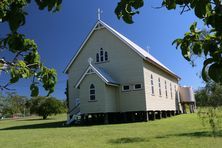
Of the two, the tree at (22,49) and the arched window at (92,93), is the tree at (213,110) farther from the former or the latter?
the arched window at (92,93)

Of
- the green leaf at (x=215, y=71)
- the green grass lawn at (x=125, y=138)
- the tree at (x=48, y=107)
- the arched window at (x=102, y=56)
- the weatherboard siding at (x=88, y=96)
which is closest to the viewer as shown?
the green leaf at (x=215, y=71)

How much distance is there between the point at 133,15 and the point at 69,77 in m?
30.5

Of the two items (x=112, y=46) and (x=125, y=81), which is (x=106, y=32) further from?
(x=125, y=81)

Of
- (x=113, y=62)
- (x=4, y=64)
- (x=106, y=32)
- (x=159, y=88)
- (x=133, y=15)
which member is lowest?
(x=4, y=64)

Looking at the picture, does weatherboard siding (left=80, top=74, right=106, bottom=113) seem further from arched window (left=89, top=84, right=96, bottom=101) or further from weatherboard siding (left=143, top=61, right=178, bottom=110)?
weatherboard siding (left=143, top=61, right=178, bottom=110)

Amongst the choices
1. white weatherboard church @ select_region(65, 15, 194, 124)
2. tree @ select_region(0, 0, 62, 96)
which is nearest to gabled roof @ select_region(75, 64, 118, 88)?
white weatherboard church @ select_region(65, 15, 194, 124)

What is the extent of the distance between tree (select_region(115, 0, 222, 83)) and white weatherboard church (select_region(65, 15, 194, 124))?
2361 centimetres

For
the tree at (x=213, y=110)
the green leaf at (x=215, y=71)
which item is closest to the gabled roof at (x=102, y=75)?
the tree at (x=213, y=110)

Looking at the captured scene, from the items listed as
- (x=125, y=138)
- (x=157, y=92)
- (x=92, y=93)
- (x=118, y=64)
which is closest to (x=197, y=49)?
(x=125, y=138)

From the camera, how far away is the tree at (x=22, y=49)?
1.67 metres

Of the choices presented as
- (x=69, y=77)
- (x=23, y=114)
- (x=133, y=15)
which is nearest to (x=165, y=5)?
(x=133, y=15)

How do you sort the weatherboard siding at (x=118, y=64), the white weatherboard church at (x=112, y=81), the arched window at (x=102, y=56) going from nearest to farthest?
the white weatherboard church at (x=112, y=81), the weatherboard siding at (x=118, y=64), the arched window at (x=102, y=56)

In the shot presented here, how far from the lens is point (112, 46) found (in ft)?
95.9

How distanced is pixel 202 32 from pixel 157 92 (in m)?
29.6
